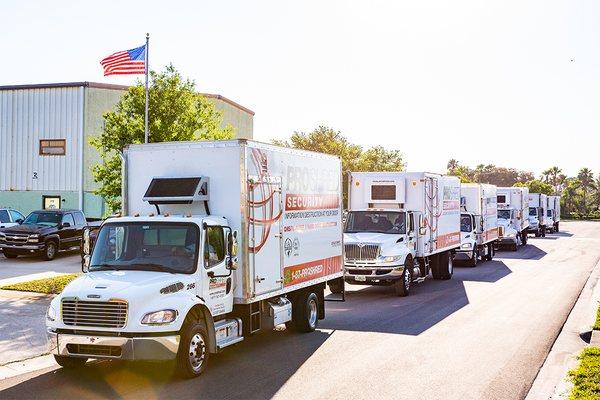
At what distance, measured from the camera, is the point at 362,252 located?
19281mm

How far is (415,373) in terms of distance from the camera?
33.7 feet

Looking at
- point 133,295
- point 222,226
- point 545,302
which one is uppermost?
point 222,226

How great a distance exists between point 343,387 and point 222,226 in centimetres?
302

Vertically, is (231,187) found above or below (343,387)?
above

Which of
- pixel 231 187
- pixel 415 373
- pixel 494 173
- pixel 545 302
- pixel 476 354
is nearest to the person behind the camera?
pixel 415 373

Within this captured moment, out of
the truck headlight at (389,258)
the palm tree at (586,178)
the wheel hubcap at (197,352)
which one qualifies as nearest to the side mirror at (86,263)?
the wheel hubcap at (197,352)

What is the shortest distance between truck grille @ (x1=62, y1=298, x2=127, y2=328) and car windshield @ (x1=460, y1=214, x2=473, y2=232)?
22.2m

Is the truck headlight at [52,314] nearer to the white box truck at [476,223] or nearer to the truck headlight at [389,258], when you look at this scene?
the truck headlight at [389,258]

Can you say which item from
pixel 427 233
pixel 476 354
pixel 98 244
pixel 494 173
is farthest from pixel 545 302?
pixel 494 173

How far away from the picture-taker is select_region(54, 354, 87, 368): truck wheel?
10.0 meters

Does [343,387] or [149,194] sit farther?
[149,194]

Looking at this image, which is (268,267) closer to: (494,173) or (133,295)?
(133,295)

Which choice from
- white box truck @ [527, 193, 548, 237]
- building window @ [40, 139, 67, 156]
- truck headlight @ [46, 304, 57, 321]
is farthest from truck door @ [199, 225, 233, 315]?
white box truck @ [527, 193, 548, 237]

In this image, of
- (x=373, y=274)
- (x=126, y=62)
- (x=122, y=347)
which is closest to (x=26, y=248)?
(x=126, y=62)
